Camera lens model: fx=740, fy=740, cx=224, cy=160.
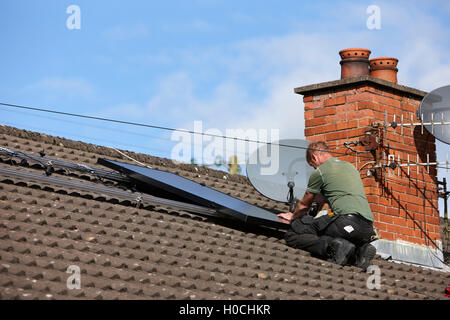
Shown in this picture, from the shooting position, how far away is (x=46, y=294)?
4.48 metres

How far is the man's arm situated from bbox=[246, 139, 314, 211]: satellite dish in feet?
3.36

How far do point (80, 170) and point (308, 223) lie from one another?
2476 mm

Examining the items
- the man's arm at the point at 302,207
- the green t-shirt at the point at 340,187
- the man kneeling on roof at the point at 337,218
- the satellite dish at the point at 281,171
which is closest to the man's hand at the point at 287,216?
the man's arm at the point at 302,207

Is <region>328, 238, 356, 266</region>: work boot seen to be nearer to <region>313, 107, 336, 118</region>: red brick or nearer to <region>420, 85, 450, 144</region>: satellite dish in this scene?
<region>313, 107, 336, 118</region>: red brick

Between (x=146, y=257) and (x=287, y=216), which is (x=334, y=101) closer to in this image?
(x=287, y=216)

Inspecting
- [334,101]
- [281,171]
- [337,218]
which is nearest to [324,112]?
[334,101]

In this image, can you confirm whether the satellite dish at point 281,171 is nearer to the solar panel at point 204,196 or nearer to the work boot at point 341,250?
the solar panel at point 204,196

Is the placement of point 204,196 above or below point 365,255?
above

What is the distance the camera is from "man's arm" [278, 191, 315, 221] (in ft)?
24.2

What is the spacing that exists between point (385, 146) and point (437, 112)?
3.27 feet

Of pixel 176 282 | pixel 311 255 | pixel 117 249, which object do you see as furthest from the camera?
pixel 311 255

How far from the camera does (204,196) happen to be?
7.93 m

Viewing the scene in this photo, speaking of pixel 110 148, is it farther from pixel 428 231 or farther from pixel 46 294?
pixel 46 294
